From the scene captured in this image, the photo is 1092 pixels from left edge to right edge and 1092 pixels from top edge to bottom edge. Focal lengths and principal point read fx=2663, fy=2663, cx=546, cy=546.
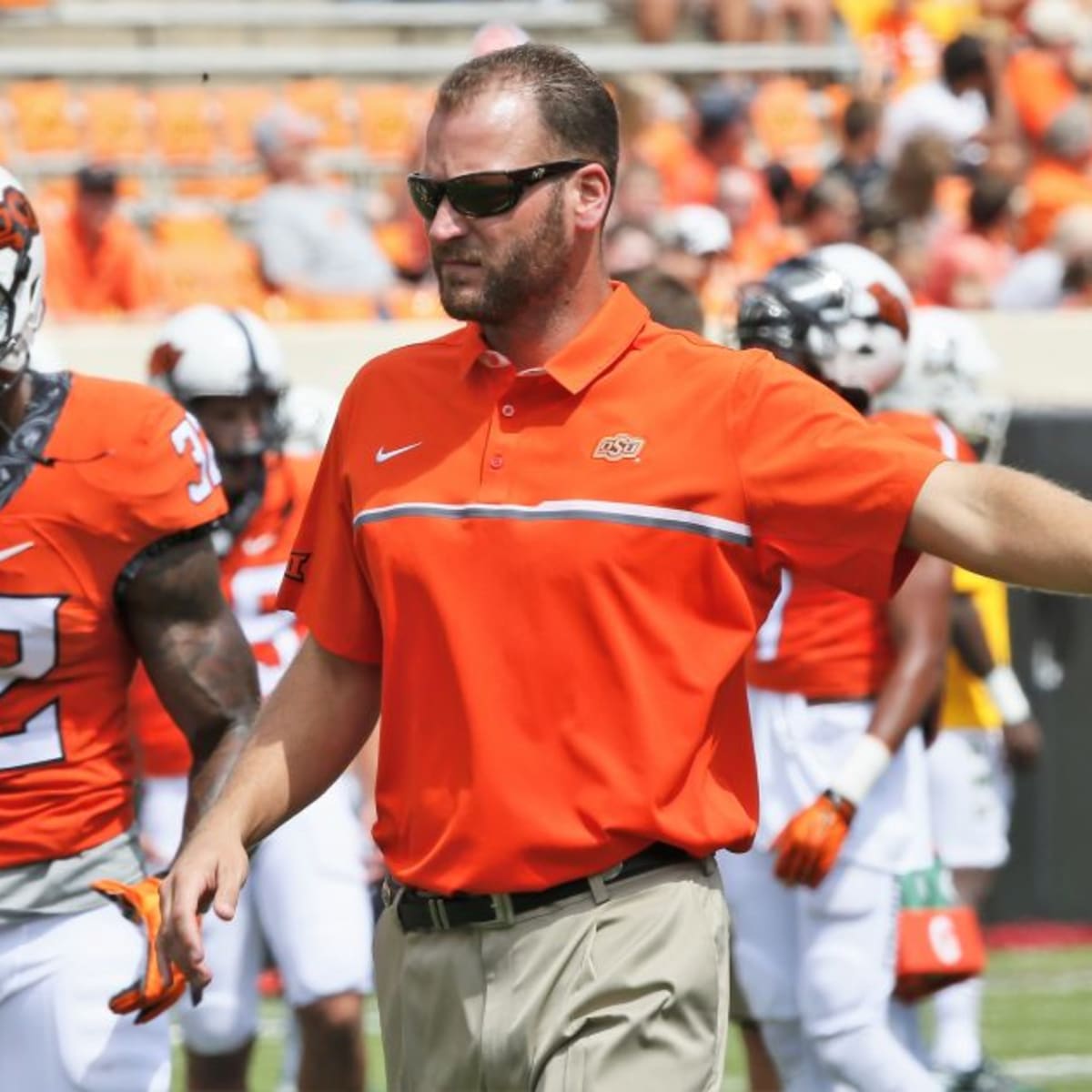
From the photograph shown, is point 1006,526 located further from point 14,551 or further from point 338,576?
point 14,551

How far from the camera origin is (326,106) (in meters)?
14.6

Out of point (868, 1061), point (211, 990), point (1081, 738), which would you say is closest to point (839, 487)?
point (868, 1061)

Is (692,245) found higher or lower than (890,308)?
lower

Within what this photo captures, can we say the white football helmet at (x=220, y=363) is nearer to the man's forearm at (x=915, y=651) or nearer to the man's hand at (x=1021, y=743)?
the man's forearm at (x=915, y=651)

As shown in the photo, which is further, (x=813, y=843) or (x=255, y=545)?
(x=255, y=545)

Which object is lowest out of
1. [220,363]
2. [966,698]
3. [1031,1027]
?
[1031,1027]

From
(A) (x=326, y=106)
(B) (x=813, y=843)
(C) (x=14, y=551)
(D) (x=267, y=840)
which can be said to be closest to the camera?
(C) (x=14, y=551)

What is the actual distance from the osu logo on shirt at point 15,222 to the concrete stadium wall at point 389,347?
553 cm

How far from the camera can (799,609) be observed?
5875 millimetres

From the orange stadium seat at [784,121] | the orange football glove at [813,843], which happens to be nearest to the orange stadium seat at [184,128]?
the orange stadium seat at [784,121]

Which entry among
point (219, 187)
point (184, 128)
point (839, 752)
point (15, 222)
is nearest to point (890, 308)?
point (839, 752)

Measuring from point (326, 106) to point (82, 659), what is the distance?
34.9ft

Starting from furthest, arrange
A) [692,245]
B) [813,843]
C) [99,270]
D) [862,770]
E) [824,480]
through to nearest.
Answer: [99,270] → [692,245] → [862,770] → [813,843] → [824,480]

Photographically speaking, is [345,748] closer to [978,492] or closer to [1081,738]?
[978,492]
